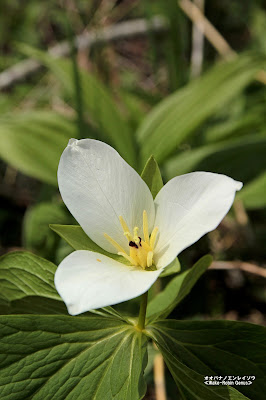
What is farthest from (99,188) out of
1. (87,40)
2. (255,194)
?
(87,40)

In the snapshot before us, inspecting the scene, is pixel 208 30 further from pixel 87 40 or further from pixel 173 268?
pixel 173 268

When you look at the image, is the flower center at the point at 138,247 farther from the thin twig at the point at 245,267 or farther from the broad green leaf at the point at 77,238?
the thin twig at the point at 245,267

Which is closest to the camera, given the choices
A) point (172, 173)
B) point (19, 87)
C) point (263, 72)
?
point (172, 173)

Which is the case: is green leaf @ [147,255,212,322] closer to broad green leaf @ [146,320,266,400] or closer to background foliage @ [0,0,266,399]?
broad green leaf @ [146,320,266,400]

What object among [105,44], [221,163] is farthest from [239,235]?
[105,44]

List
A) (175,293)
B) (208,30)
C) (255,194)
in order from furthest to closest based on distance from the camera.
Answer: (208,30)
(255,194)
(175,293)

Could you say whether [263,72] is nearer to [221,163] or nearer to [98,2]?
[221,163]

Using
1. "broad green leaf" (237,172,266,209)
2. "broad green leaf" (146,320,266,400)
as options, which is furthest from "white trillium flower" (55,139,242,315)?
"broad green leaf" (237,172,266,209)

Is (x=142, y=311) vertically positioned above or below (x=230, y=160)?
below
